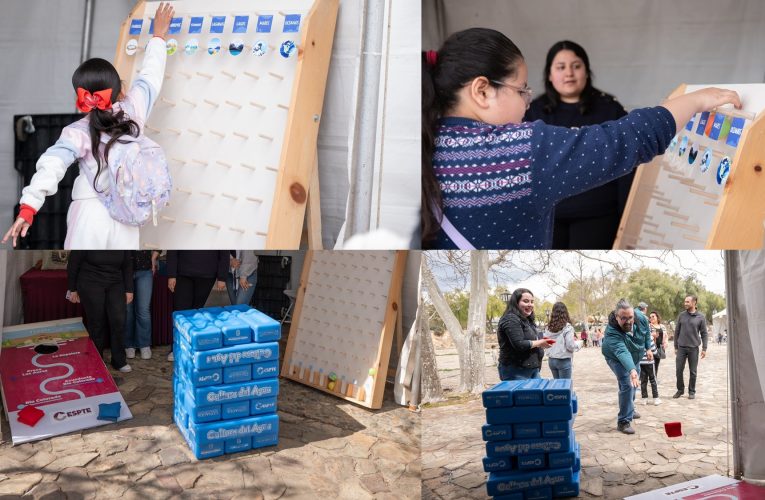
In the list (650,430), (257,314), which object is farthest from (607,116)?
(257,314)

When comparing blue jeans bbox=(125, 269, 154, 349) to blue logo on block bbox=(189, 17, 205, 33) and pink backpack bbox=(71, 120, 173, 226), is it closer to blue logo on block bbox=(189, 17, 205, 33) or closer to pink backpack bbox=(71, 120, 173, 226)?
pink backpack bbox=(71, 120, 173, 226)

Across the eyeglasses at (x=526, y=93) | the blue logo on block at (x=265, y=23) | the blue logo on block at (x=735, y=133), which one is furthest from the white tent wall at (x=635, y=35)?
the blue logo on block at (x=265, y=23)

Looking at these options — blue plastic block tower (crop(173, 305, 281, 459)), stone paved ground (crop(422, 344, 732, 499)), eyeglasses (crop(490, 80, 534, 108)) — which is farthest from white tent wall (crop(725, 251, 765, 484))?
blue plastic block tower (crop(173, 305, 281, 459))

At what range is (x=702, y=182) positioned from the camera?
2258 millimetres

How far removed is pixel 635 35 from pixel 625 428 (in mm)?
1168

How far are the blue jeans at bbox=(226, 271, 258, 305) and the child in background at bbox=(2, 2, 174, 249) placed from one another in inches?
11.2

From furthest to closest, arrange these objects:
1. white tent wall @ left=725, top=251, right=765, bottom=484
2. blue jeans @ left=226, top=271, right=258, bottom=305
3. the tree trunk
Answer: white tent wall @ left=725, top=251, right=765, bottom=484
the tree trunk
blue jeans @ left=226, top=271, right=258, bottom=305

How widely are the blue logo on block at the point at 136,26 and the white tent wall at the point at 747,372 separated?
74.8 inches

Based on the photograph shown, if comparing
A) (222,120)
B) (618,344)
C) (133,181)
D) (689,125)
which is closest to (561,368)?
(618,344)

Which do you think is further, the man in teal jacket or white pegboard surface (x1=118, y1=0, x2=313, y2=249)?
the man in teal jacket

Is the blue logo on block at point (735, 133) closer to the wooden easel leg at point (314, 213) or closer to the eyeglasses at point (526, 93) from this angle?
the eyeglasses at point (526, 93)

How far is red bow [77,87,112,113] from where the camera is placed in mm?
2184

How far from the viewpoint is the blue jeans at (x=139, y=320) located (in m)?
2.32

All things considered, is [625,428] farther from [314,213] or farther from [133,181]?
[133,181]
